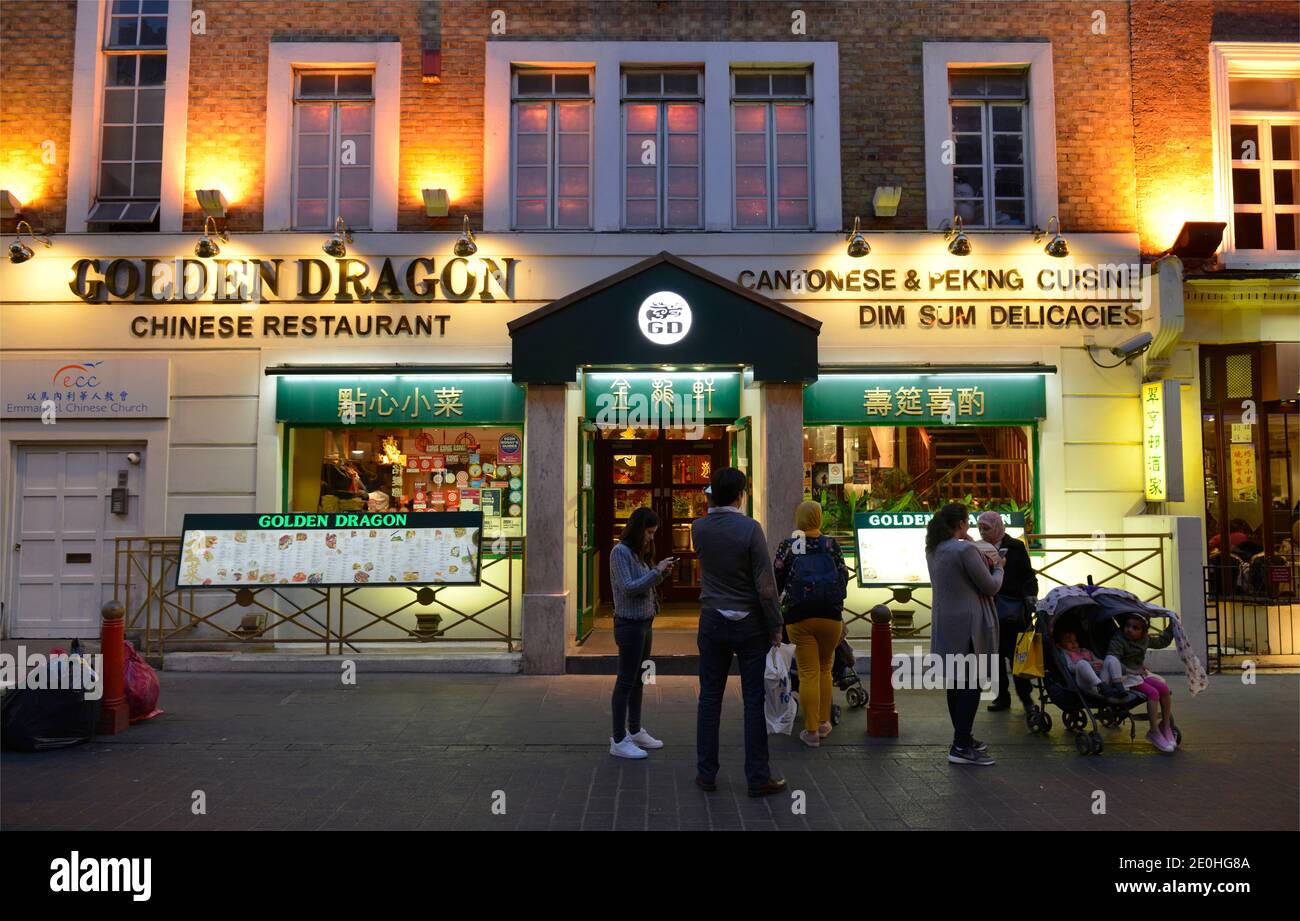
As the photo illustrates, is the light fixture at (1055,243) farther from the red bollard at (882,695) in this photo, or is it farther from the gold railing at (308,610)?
the gold railing at (308,610)

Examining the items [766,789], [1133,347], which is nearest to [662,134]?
[1133,347]

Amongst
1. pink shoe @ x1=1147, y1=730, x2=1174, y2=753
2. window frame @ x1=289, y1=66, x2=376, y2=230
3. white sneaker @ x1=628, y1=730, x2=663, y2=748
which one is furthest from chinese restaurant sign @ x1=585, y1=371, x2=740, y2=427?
pink shoe @ x1=1147, y1=730, x2=1174, y2=753

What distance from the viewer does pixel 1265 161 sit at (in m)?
11.2

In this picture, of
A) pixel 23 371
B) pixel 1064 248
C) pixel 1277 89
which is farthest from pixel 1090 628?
pixel 23 371

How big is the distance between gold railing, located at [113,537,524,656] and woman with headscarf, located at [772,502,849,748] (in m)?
4.00

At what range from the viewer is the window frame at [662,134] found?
36.4 feet

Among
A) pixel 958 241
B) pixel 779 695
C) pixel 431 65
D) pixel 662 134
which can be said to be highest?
pixel 431 65

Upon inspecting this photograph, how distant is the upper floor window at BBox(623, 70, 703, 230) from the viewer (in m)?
11.1

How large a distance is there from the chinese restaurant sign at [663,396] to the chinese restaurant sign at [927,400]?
3.25 feet

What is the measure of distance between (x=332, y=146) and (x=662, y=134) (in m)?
4.08

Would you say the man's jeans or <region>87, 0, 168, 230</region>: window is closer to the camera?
the man's jeans

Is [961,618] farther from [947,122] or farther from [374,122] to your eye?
[374,122]

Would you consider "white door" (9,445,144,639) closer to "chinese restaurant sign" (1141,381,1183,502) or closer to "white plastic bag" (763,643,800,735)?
"white plastic bag" (763,643,800,735)

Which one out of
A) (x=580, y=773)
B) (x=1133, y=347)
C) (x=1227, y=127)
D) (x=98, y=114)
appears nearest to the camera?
(x=580, y=773)
